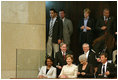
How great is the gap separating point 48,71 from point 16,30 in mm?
1177

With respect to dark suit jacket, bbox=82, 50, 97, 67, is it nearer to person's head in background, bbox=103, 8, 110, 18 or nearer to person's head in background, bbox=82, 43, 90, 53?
person's head in background, bbox=82, 43, 90, 53

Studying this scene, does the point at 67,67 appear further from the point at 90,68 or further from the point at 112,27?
the point at 112,27

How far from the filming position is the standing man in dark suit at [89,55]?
9.44 m

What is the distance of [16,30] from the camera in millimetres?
9719

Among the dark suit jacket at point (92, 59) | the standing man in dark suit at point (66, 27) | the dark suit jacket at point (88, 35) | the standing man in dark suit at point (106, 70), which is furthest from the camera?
the standing man in dark suit at point (66, 27)

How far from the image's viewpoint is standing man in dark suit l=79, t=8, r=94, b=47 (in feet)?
31.7

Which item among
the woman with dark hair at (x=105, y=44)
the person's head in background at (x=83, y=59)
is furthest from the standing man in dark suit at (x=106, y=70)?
the person's head in background at (x=83, y=59)

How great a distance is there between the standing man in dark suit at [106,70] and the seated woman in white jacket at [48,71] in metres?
0.97

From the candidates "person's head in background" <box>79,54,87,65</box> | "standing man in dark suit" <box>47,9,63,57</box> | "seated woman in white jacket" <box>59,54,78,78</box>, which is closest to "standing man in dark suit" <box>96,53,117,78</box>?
"person's head in background" <box>79,54,87,65</box>

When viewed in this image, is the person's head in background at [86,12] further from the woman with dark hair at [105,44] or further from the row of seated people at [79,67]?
the row of seated people at [79,67]

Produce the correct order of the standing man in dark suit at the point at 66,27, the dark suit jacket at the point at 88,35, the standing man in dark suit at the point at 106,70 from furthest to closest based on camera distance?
the standing man in dark suit at the point at 66,27 < the dark suit jacket at the point at 88,35 < the standing man in dark suit at the point at 106,70

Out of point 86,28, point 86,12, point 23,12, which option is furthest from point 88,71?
point 23,12

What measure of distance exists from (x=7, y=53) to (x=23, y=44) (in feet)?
1.35

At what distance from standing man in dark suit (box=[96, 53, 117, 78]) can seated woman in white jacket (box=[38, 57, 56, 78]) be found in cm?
97
